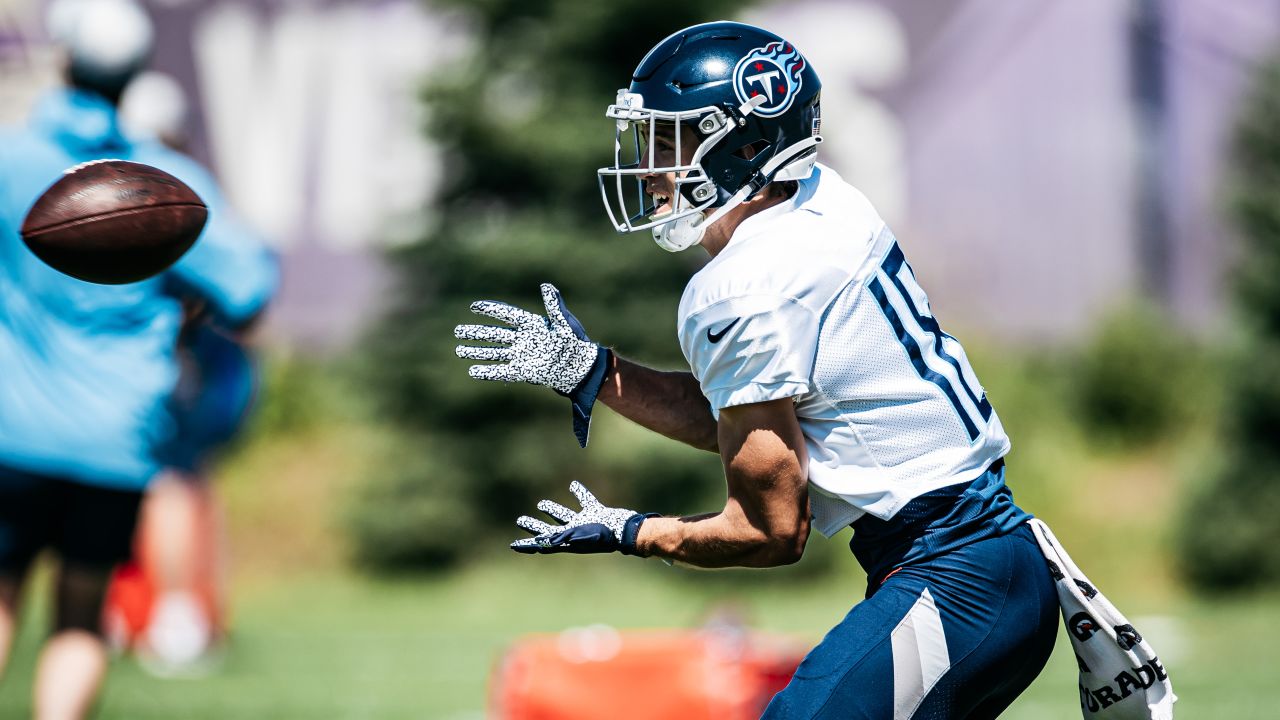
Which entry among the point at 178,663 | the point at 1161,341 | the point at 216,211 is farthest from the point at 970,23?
the point at 216,211

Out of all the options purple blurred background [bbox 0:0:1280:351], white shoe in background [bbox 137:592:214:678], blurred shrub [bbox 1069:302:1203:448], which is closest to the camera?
white shoe in background [bbox 137:592:214:678]

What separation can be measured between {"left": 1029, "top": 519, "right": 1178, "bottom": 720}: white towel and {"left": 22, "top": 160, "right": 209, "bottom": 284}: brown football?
184 centimetres

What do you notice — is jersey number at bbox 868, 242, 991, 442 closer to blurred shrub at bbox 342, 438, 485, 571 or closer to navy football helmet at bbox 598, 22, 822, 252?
navy football helmet at bbox 598, 22, 822, 252

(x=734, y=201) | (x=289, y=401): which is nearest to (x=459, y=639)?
(x=289, y=401)

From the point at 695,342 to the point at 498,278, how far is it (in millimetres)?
7653

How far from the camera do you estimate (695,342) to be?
7.98ft

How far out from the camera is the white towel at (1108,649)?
2.55 metres

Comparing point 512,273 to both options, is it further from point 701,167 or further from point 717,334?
point 717,334

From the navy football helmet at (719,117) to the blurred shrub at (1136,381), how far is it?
9.79 meters

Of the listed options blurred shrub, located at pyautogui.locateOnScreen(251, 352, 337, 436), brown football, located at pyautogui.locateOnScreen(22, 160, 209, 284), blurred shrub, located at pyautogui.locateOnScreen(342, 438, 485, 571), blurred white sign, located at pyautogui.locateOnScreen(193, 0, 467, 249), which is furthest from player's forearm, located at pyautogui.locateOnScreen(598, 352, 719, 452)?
blurred white sign, located at pyautogui.locateOnScreen(193, 0, 467, 249)

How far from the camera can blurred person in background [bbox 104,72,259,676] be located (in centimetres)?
520

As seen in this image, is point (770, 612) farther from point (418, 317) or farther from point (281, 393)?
point (281, 393)

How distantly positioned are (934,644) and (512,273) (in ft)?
25.4

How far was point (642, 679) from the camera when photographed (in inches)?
170
